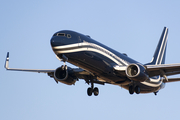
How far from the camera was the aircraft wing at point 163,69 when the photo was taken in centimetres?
3519

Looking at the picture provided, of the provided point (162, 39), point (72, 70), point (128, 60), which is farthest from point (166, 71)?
point (162, 39)

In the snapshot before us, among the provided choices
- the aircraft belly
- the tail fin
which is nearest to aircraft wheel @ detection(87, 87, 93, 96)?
the aircraft belly

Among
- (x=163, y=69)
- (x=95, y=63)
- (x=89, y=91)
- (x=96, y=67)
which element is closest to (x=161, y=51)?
(x=163, y=69)

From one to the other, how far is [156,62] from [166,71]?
40.0 feet

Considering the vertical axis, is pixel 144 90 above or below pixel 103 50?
below

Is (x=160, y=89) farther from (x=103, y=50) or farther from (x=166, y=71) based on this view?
(x=103, y=50)

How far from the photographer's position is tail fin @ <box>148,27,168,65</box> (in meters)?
49.2

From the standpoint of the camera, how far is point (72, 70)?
39844mm

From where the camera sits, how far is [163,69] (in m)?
36.5

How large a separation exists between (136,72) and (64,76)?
971cm

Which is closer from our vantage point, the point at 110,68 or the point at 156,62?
the point at 110,68

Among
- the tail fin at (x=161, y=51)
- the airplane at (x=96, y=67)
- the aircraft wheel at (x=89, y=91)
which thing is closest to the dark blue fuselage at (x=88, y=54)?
the airplane at (x=96, y=67)

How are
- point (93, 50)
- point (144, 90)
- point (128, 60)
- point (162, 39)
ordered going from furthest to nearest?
point (162, 39) → point (144, 90) → point (128, 60) → point (93, 50)

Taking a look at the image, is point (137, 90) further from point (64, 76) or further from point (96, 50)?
point (64, 76)
